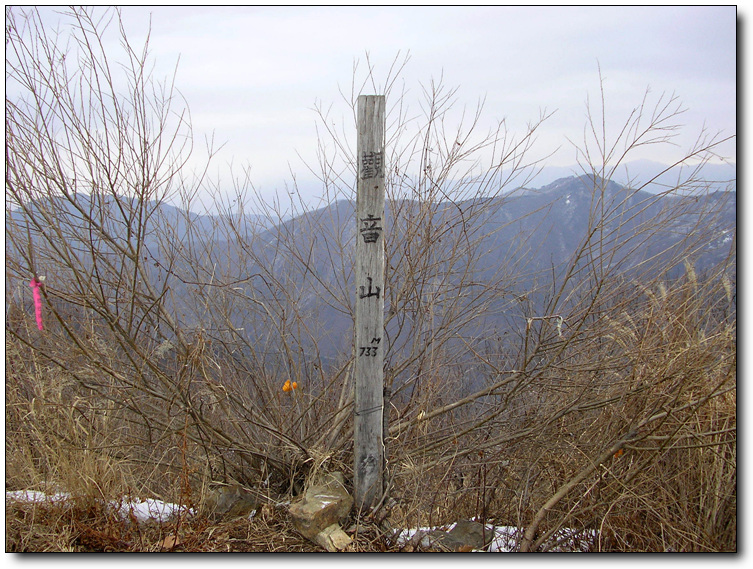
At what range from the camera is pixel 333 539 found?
2.79m

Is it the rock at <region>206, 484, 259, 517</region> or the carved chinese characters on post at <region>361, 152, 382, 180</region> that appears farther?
the rock at <region>206, 484, 259, 517</region>

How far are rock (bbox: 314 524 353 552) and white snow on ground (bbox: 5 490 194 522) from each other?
781mm

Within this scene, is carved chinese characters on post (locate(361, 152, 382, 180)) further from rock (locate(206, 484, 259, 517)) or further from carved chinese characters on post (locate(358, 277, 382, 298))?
rock (locate(206, 484, 259, 517))

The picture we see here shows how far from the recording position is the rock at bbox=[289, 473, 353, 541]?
9.30 feet

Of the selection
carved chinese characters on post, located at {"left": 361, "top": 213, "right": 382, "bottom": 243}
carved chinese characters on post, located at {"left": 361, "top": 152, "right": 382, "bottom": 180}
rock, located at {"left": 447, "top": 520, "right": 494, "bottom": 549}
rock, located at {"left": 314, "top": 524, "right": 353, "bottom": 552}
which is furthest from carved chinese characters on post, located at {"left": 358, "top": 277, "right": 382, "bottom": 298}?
rock, located at {"left": 447, "top": 520, "right": 494, "bottom": 549}

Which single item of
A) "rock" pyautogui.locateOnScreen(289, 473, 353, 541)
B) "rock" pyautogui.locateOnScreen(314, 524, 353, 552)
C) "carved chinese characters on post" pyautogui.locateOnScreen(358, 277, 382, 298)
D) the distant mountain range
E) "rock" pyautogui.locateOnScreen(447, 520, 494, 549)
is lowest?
"rock" pyautogui.locateOnScreen(447, 520, 494, 549)

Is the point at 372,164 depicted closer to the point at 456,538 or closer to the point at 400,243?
the point at 400,243

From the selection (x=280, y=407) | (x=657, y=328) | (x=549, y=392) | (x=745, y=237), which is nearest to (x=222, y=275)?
(x=280, y=407)

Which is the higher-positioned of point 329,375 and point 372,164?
point 372,164

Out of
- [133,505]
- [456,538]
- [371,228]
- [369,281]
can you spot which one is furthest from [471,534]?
[133,505]

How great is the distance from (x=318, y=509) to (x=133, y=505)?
1.18 m

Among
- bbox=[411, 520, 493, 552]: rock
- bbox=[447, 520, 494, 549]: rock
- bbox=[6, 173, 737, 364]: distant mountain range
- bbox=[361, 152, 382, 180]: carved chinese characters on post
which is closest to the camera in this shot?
bbox=[361, 152, 382, 180]: carved chinese characters on post

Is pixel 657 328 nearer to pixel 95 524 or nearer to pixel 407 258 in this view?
pixel 407 258

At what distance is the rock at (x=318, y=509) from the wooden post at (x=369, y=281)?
0.25 metres
